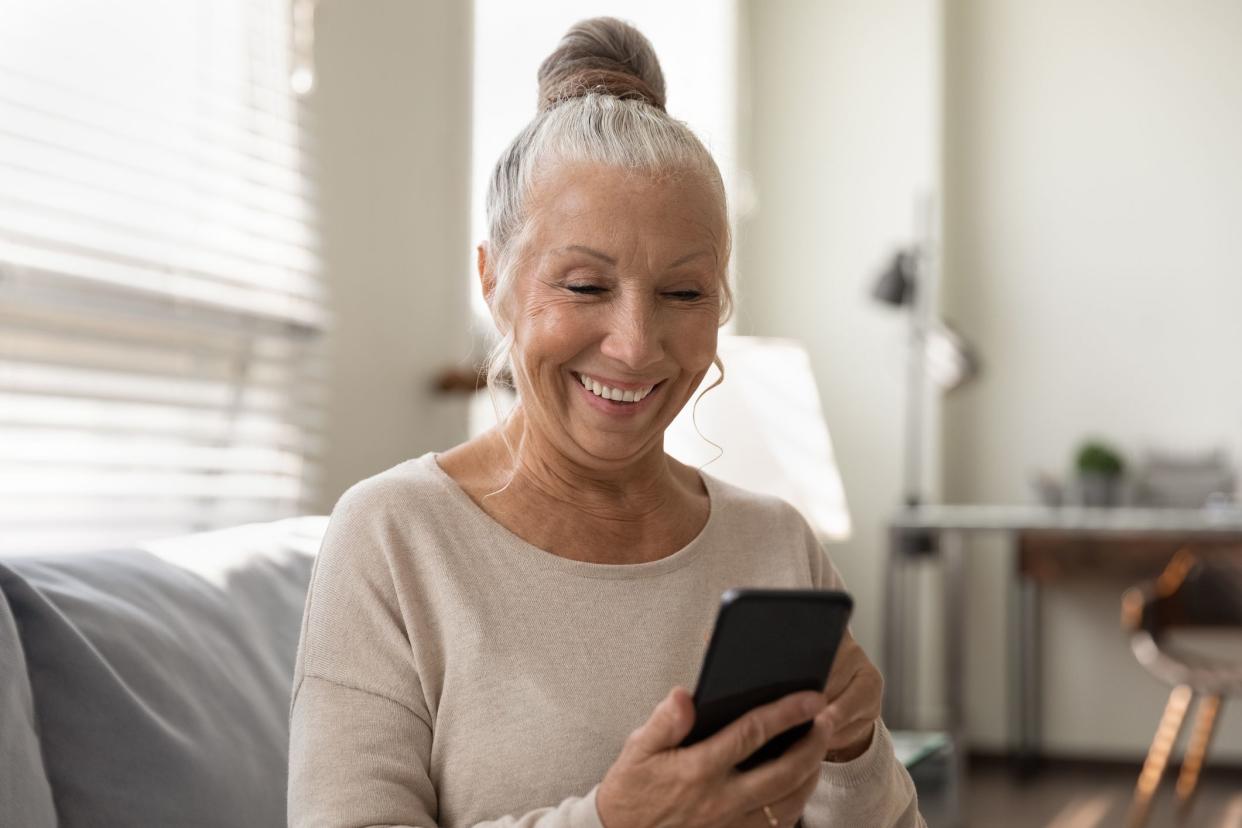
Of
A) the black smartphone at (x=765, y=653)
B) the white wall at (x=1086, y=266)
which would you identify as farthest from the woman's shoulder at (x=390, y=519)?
the white wall at (x=1086, y=266)

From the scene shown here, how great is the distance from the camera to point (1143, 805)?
12.4 ft

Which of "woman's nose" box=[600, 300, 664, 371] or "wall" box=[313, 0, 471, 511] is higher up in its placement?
"wall" box=[313, 0, 471, 511]

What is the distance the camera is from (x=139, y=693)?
3.93ft

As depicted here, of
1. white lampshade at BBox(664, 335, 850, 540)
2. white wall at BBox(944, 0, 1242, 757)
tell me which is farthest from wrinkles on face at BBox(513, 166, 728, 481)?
white wall at BBox(944, 0, 1242, 757)

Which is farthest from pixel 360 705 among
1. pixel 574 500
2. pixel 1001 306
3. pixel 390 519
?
pixel 1001 306

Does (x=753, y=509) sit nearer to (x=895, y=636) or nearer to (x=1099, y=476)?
(x=895, y=636)

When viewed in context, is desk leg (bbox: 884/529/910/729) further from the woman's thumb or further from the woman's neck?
the woman's thumb

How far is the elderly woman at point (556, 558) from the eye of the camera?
3.68 ft

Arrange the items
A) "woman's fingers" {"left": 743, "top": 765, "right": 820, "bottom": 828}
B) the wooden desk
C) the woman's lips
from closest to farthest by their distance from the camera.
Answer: "woman's fingers" {"left": 743, "top": 765, "right": 820, "bottom": 828} < the woman's lips < the wooden desk

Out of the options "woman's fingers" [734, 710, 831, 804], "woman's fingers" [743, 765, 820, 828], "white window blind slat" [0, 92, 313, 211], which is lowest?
"woman's fingers" [743, 765, 820, 828]

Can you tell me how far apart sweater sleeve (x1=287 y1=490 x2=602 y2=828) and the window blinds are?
70cm

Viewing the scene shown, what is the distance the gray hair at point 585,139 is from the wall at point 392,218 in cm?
110

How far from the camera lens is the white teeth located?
1.22m

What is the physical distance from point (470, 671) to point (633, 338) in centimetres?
30
